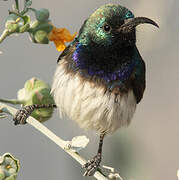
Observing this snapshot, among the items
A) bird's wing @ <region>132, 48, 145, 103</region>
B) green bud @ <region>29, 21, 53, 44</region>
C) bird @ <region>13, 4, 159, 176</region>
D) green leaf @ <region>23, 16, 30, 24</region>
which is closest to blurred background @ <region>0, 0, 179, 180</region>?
bird's wing @ <region>132, 48, 145, 103</region>

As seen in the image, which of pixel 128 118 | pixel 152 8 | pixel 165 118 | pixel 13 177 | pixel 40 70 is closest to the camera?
pixel 13 177

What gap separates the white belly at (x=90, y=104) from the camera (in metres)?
2.61

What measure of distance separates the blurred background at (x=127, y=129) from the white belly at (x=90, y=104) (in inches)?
62.6

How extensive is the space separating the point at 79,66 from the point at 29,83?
0.92 ft

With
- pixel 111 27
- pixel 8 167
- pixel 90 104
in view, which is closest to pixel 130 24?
pixel 111 27

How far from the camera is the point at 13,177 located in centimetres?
202

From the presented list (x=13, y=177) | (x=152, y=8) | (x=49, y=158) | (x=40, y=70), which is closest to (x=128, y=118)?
(x=13, y=177)

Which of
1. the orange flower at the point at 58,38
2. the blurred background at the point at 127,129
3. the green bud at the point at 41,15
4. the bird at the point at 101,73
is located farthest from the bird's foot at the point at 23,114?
the blurred background at the point at 127,129

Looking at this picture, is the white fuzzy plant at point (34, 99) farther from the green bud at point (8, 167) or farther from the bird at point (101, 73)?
the bird at point (101, 73)

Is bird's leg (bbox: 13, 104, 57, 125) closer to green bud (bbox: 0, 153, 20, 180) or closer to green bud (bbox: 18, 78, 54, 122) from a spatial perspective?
green bud (bbox: 18, 78, 54, 122)

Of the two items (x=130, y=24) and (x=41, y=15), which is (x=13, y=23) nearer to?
(x=41, y=15)

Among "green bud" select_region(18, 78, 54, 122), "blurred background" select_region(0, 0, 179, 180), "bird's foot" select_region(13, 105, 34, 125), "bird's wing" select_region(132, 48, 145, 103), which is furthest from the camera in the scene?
"blurred background" select_region(0, 0, 179, 180)

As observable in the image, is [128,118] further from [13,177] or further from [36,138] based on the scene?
[36,138]

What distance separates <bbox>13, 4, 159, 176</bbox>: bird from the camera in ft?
8.45
